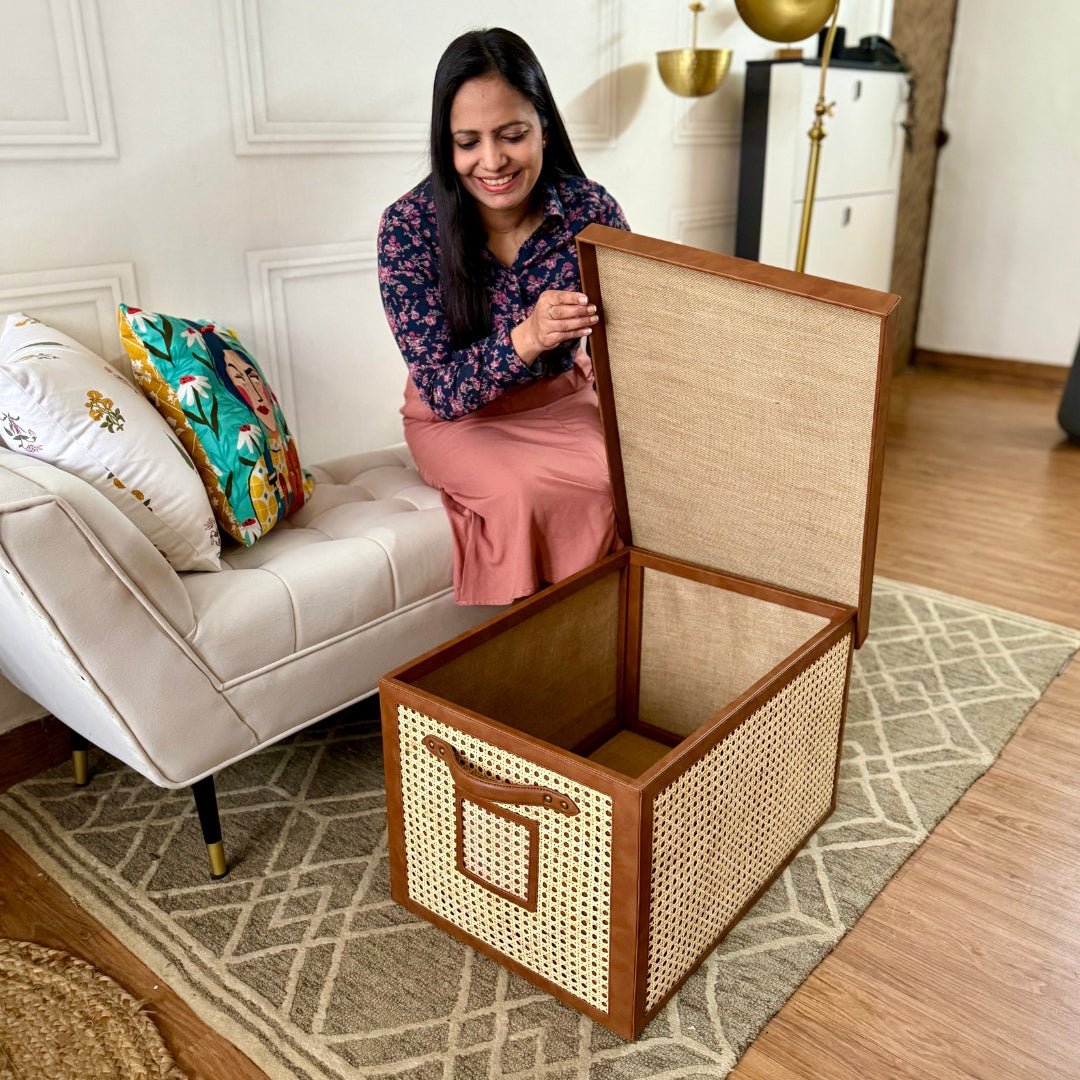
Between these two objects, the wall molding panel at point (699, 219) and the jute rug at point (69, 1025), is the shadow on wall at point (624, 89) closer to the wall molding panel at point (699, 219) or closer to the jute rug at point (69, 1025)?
the wall molding panel at point (699, 219)

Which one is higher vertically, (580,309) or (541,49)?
(541,49)

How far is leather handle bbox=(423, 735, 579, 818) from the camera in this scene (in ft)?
3.80

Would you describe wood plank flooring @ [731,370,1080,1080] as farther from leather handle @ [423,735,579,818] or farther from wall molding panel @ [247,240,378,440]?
wall molding panel @ [247,240,378,440]

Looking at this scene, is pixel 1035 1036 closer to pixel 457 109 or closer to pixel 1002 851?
pixel 1002 851

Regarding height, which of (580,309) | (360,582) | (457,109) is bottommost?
(360,582)

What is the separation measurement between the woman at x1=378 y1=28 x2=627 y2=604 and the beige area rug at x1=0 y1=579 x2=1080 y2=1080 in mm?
474

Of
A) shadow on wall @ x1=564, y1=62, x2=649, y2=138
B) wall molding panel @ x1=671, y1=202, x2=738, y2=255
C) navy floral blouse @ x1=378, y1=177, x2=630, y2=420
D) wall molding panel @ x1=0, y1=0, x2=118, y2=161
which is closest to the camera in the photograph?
wall molding panel @ x1=0, y1=0, x2=118, y2=161

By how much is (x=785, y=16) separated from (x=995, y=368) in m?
2.50

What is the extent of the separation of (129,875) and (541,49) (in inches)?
84.4

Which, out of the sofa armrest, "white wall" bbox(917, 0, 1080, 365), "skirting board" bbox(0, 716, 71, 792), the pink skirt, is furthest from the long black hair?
"white wall" bbox(917, 0, 1080, 365)

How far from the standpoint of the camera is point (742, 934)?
141 centimetres

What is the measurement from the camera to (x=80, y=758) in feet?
5.72

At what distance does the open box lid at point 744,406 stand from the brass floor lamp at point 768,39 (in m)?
1.67

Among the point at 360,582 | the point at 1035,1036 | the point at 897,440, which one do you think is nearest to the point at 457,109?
the point at 360,582
